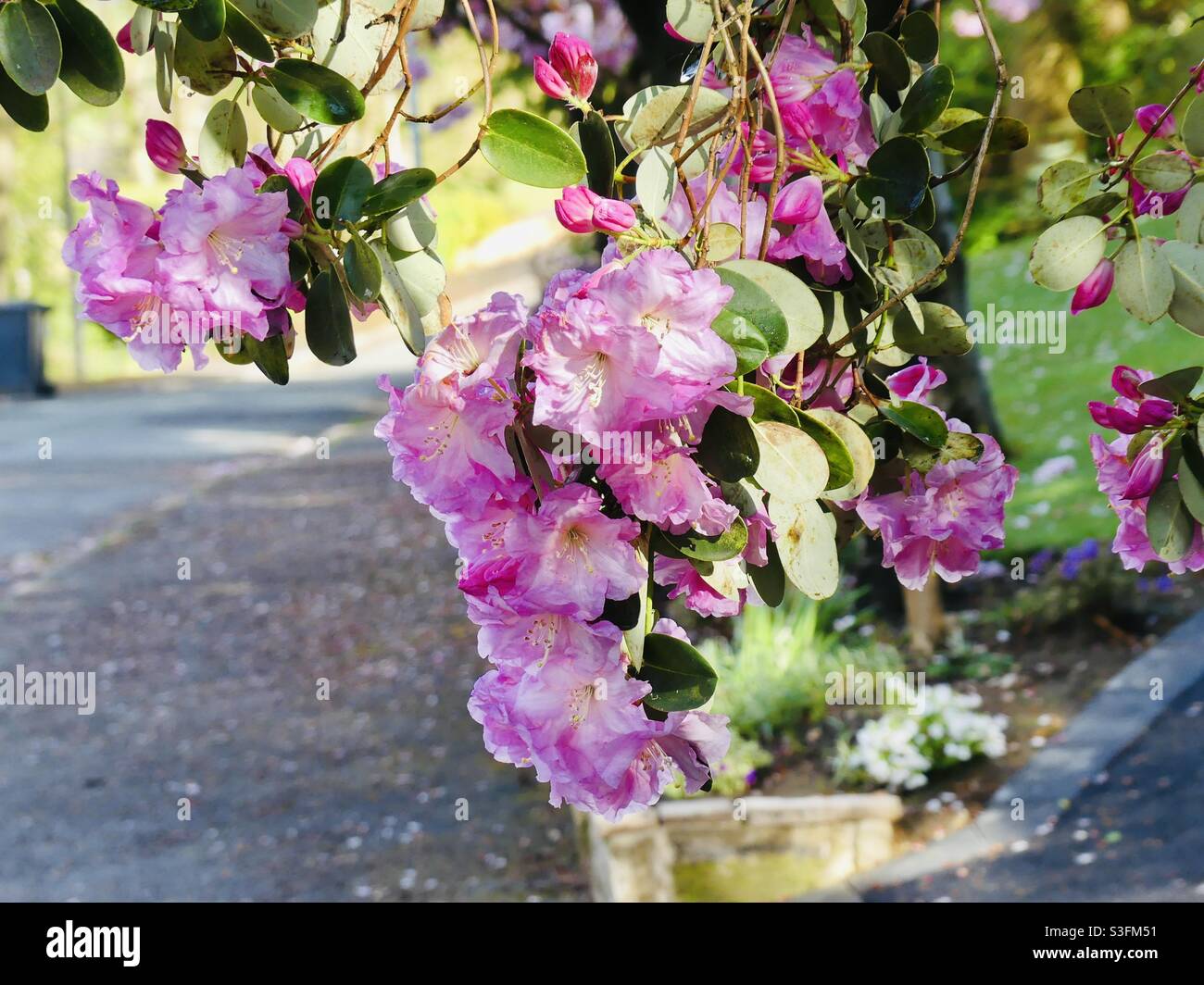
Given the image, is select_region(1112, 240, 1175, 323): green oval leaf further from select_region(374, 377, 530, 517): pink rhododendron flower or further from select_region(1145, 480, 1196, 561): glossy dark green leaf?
select_region(374, 377, 530, 517): pink rhododendron flower

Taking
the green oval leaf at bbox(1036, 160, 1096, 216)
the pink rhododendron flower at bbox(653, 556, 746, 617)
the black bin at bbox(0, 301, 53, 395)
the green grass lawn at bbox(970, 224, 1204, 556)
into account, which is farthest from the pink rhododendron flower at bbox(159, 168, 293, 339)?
the black bin at bbox(0, 301, 53, 395)

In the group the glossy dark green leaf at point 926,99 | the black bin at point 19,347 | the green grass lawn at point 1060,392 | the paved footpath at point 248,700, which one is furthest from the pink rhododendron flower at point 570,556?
the black bin at point 19,347

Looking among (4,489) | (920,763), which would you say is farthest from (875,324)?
(4,489)

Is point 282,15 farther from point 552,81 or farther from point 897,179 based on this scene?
point 897,179

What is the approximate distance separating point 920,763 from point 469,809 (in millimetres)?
1345

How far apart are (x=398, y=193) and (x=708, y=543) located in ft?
1.02

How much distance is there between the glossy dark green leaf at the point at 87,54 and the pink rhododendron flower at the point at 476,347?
13.0 inches

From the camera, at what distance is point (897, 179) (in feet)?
3.22

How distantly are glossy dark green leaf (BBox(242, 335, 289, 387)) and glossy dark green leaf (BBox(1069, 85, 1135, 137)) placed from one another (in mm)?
679

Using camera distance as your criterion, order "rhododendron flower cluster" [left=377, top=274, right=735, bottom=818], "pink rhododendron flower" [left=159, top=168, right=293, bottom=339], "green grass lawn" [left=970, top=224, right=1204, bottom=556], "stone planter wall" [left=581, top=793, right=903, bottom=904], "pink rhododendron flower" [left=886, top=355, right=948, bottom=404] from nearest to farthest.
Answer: "rhododendron flower cluster" [left=377, top=274, right=735, bottom=818] < "pink rhododendron flower" [left=159, top=168, right=293, bottom=339] < "pink rhododendron flower" [left=886, top=355, right=948, bottom=404] < "stone planter wall" [left=581, top=793, right=903, bottom=904] < "green grass lawn" [left=970, top=224, right=1204, bottom=556]

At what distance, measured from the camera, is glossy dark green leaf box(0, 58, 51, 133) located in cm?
96
